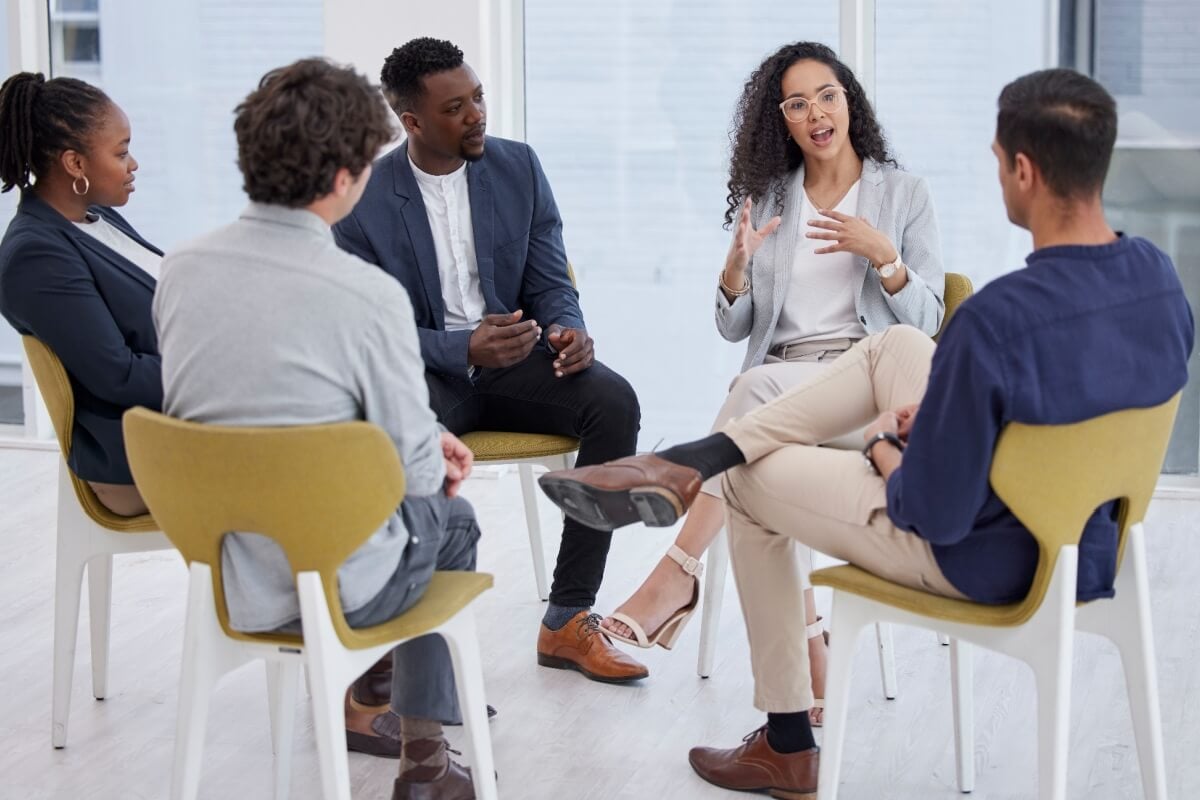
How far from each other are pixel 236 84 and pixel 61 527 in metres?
2.76

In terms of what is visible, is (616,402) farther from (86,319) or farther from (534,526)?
(86,319)

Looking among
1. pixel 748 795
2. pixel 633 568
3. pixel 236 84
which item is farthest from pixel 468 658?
pixel 236 84

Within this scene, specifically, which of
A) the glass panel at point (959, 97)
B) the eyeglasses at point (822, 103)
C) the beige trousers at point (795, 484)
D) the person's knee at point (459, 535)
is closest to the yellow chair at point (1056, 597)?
the beige trousers at point (795, 484)

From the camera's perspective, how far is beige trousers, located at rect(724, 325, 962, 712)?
7.11 feet

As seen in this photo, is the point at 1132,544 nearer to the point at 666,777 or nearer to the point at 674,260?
Answer: the point at 666,777

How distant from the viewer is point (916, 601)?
198cm

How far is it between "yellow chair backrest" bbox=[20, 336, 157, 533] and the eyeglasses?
1551 mm

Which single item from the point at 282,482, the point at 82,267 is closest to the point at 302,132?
the point at 282,482

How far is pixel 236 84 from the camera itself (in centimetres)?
500

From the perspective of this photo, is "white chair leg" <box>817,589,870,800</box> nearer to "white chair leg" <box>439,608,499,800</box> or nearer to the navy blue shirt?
the navy blue shirt

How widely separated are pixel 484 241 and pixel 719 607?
974 millimetres

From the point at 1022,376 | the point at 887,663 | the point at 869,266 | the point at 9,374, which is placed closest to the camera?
the point at 1022,376

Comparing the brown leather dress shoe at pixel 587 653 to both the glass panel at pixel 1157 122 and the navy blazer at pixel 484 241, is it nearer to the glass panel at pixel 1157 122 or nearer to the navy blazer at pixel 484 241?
the navy blazer at pixel 484 241

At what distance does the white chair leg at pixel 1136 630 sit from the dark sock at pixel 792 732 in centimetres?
51
